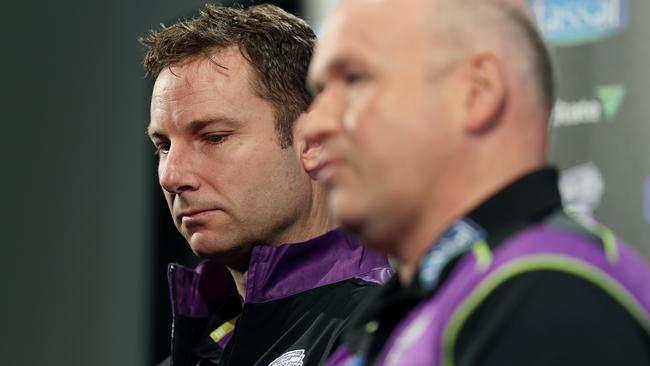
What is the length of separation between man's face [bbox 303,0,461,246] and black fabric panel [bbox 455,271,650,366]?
0.11 metres

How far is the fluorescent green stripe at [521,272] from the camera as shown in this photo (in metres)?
0.66

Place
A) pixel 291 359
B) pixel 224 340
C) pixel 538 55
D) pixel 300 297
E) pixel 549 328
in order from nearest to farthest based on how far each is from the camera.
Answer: pixel 549 328
pixel 538 55
pixel 291 359
pixel 300 297
pixel 224 340

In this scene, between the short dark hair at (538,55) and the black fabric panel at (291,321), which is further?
the black fabric panel at (291,321)

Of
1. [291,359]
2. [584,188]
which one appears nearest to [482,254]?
[291,359]

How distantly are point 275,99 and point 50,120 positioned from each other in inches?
62.7

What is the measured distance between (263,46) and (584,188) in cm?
61

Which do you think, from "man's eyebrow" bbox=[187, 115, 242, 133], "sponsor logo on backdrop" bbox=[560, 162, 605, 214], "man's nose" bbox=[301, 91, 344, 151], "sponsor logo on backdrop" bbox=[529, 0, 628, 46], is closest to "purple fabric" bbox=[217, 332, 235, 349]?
"man's eyebrow" bbox=[187, 115, 242, 133]

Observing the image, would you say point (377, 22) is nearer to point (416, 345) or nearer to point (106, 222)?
point (416, 345)

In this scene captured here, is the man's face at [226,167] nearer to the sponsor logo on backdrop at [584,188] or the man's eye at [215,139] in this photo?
the man's eye at [215,139]

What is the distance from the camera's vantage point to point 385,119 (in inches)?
29.0

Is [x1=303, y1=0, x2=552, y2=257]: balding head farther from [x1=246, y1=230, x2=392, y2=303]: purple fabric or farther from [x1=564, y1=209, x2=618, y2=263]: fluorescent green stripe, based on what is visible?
[x1=246, y1=230, x2=392, y2=303]: purple fabric

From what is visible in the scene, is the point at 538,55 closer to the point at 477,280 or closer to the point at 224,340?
the point at 477,280

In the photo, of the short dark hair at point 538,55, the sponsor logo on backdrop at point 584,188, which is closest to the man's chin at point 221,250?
the sponsor logo on backdrop at point 584,188

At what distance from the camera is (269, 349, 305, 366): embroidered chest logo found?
1.33m
